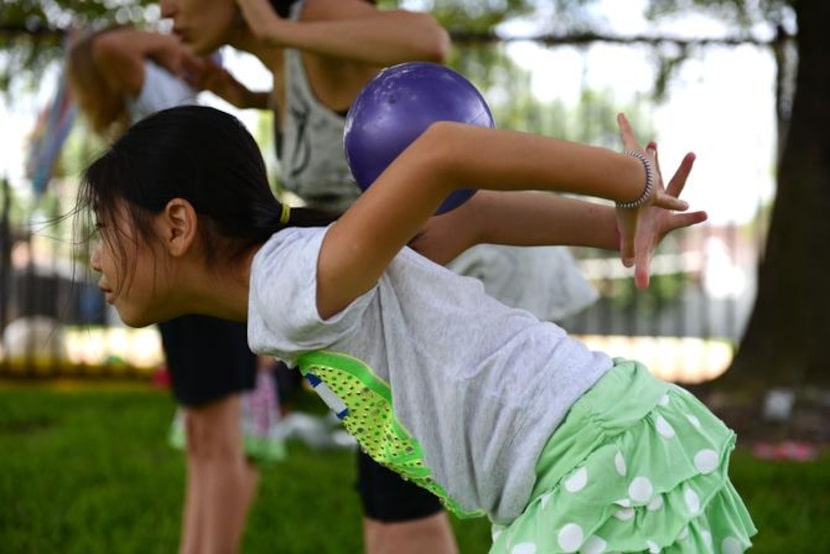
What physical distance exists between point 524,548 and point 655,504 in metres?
0.21

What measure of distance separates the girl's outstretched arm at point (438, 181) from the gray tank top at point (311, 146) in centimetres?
113

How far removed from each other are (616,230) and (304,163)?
974 millimetres

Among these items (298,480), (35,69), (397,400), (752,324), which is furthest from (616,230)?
(35,69)

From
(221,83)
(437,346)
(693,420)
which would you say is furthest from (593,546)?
(221,83)

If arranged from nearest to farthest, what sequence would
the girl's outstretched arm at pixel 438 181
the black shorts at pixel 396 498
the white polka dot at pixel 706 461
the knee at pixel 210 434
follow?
the girl's outstretched arm at pixel 438 181 < the white polka dot at pixel 706 461 < the black shorts at pixel 396 498 < the knee at pixel 210 434

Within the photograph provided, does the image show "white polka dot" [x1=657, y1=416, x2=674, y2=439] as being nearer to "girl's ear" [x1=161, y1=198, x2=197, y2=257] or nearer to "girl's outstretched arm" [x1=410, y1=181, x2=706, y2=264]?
"girl's outstretched arm" [x1=410, y1=181, x2=706, y2=264]

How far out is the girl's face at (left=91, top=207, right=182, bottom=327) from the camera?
79.7 inches

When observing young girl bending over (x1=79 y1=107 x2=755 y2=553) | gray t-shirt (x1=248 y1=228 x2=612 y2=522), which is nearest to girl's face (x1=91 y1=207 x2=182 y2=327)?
young girl bending over (x1=79 y1=107 x2=755 y2=553)

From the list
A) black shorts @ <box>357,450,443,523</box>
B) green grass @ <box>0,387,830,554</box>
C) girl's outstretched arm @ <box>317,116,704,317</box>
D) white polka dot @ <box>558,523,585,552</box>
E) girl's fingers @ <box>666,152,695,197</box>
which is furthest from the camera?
green grass @ <box>0,387,830,554</box>

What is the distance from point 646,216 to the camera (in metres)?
1.97

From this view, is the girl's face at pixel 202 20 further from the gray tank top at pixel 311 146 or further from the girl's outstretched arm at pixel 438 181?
the girl's outstretched arm at pixel 438 181

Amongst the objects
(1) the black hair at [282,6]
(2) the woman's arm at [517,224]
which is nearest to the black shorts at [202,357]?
(1) the black hair at [282,6]

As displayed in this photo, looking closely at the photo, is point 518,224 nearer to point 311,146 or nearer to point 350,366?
point 350,366

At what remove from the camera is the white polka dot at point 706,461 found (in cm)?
197
